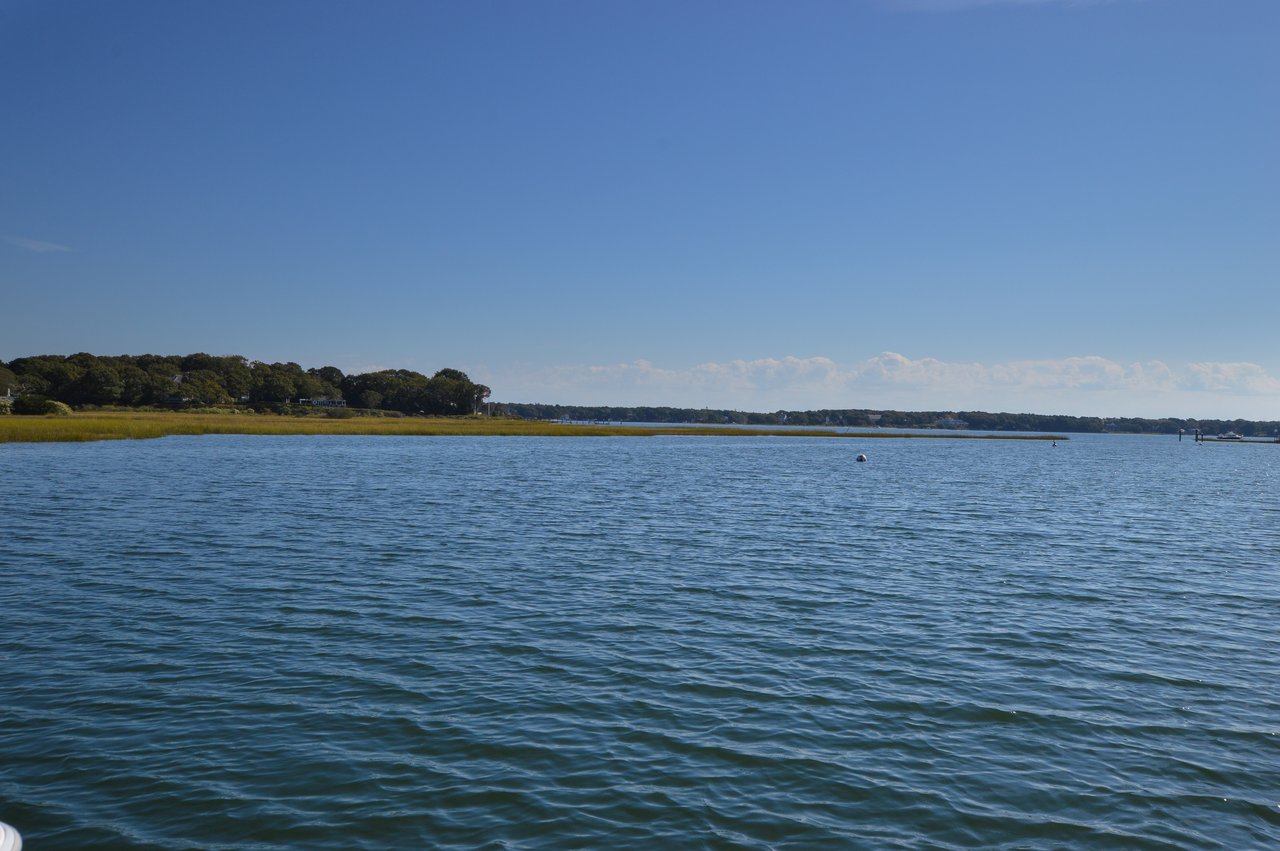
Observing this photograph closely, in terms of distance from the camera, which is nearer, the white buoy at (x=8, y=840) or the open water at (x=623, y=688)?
the white buoy at (x=8, y=840)

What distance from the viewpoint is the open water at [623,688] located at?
35.9 ft

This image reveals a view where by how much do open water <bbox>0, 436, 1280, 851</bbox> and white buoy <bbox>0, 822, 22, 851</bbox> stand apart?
4.72 feet

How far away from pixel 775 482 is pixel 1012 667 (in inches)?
1941

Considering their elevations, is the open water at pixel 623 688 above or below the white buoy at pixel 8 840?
below

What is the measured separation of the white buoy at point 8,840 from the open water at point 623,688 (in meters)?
1.44

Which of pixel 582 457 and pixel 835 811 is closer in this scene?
pixel 835 811

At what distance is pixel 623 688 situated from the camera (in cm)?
1568

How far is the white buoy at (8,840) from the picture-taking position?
838cm

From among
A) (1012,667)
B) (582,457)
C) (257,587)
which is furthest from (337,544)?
(582,457)

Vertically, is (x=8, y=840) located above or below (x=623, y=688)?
above

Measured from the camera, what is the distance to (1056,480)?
79.3 metres

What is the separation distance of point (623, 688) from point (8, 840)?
31.0 ft

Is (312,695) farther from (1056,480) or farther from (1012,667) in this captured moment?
(1056,480)

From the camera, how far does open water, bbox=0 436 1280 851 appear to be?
1093cm
